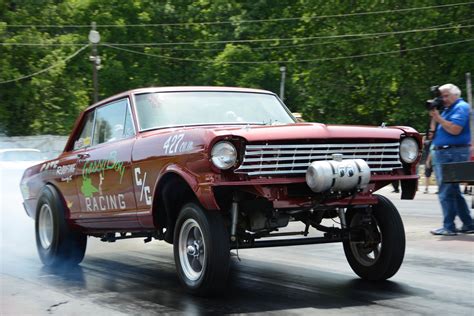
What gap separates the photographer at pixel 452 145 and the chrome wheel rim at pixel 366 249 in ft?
9.52

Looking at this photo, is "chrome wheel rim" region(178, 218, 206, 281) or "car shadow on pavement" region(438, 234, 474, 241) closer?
"chrome wheel rim" region(178, 218, 206, 281)

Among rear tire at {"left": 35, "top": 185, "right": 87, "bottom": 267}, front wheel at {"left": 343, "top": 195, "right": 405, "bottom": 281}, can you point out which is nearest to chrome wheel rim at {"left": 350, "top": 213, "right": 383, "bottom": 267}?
front wheel at {"left": 343, "top": 195, "right": 405, "bottom": 281}

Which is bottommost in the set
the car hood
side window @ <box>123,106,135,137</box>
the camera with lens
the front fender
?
the front fender

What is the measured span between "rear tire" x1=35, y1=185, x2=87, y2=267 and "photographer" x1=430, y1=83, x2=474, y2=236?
4.42 m

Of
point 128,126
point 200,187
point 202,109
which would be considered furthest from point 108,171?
point 200,187

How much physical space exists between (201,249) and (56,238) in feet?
8.82

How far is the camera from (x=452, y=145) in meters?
9.45

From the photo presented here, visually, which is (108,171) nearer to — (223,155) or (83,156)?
(83,156)

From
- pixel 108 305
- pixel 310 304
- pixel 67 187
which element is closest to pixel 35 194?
pixel 67 187

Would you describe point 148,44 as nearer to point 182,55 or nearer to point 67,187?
point 182,55

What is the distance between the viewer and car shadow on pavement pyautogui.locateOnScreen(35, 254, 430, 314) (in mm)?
5629

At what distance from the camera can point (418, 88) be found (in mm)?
42281

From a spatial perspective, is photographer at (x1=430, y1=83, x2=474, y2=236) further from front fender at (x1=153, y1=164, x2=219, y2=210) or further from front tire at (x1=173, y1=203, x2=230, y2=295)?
front fender at (x1=153, y1=164, x2=219, y2=210)

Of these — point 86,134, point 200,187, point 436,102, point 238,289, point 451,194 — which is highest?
point 436,102
